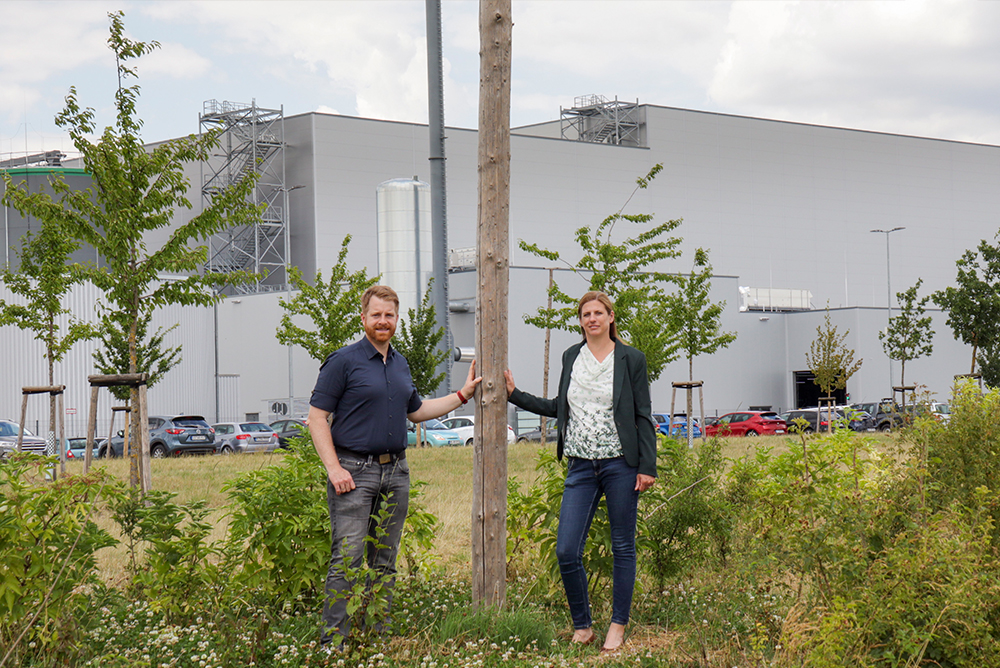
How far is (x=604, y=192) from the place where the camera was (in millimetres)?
59656

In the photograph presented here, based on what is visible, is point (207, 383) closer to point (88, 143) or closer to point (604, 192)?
point (604, 192)

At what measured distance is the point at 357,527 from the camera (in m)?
5.08

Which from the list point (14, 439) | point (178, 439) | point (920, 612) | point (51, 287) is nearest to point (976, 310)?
point (178, 439)

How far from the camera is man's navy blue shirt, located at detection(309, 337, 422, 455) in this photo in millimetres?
5094

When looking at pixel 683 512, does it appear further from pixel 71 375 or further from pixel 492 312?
pixel 71 375

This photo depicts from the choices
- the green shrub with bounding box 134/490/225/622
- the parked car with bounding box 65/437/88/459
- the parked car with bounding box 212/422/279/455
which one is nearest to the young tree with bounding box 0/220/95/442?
the green shrub with bounding box 134/490/225/622

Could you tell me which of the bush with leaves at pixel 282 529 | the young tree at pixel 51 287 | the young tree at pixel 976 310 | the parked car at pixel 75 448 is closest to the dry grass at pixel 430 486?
the bush with leaves at pixel 282 529

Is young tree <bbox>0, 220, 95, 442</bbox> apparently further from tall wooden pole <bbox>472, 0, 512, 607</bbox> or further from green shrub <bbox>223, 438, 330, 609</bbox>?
tall wooden pole <bbox>472, 0, 512, 607</bbox>

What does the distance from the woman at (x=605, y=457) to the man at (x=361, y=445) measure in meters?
0.91

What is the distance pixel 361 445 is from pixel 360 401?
0.22 meters

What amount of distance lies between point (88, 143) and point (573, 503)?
29.4ft

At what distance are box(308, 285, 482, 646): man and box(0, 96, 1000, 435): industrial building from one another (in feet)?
122

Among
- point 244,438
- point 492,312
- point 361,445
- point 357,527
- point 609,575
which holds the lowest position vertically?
point 244,438

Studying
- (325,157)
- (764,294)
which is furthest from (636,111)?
(325,157)
